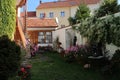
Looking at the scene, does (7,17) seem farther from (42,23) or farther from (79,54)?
(42,23)

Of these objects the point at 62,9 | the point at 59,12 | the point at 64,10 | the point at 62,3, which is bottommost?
the point at 59,12

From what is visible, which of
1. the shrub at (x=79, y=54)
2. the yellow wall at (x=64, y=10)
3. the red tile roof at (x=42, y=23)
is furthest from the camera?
the yellow wall at (x=64, y=10)

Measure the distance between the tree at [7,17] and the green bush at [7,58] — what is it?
1.12m

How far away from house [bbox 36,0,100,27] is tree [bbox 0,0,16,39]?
169 feet

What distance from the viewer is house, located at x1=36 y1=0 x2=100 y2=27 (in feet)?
208

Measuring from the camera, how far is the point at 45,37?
37906 millimetres

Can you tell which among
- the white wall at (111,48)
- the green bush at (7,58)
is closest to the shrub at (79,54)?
the white wall at (111,48)

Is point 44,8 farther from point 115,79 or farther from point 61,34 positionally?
point 115,79

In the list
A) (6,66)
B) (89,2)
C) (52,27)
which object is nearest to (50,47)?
(52,27)

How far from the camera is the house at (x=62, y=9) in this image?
63469mm

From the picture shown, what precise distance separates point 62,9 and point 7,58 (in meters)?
57.0

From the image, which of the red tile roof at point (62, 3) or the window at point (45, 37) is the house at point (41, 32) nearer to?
the window at point (45, 37)

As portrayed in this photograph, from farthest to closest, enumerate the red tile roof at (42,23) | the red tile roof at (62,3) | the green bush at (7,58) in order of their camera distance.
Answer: the red tile roof at (62,3) < the red tile roof at (42,23) < the green bush at (7,58)

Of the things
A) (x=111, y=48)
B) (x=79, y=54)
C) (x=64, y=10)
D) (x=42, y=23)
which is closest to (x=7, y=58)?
(x=111, y=48)
